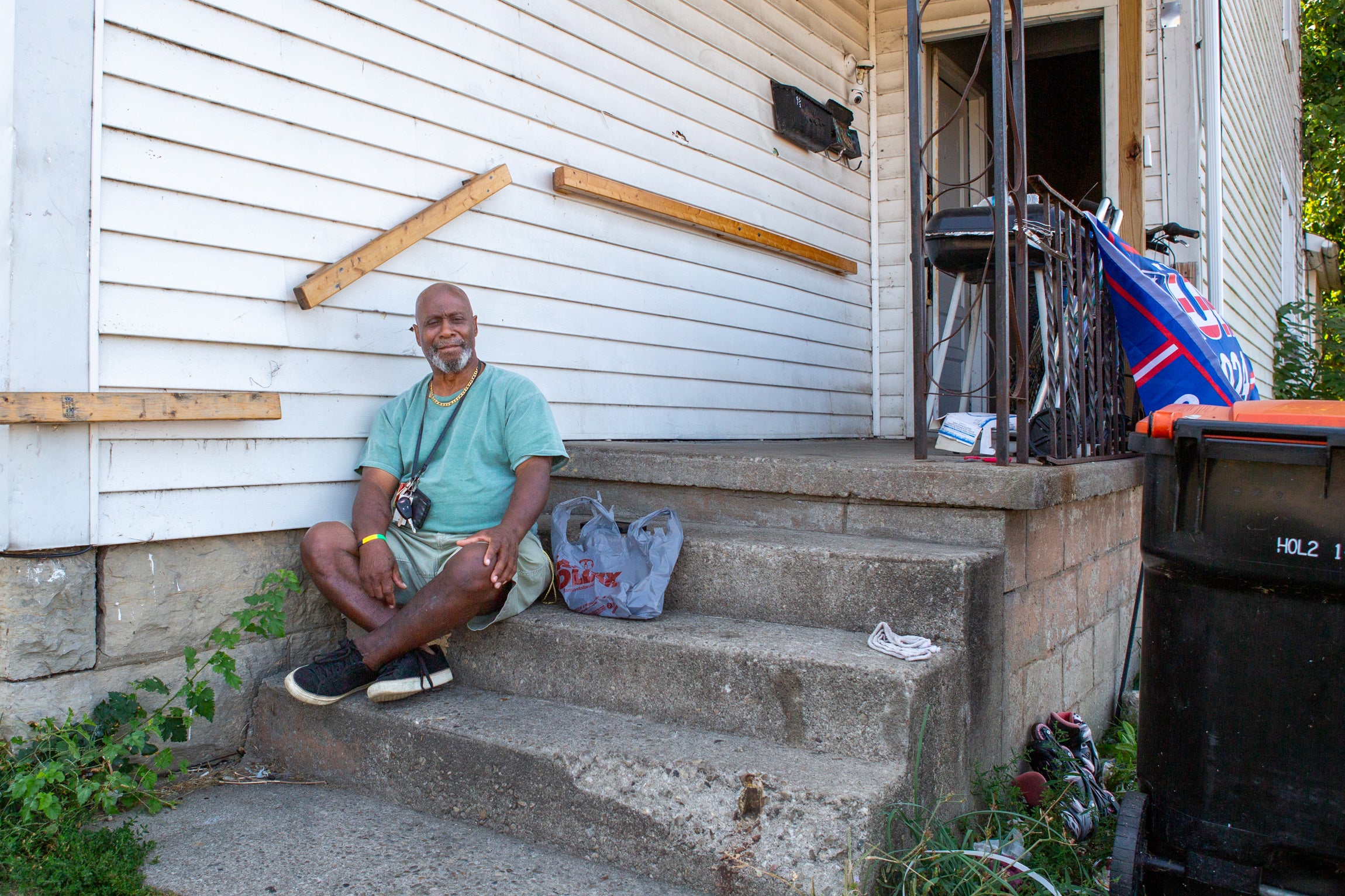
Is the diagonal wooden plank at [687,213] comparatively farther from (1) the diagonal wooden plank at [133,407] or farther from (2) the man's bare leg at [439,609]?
(2) the man's bare leg at [439,609]

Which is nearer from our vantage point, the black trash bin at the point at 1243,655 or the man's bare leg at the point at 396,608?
the black trash bin at the point at 1243,655

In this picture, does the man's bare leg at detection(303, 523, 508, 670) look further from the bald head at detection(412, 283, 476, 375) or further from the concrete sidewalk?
the bald head at detection(412, 283, 476, 375)

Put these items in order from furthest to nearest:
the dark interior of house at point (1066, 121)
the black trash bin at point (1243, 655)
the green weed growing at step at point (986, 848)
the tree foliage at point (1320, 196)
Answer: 1. the tree foliage at point (1320, 196)
2. the dark interior of house at point (1066, 121)
3. the green weed growing at step at point (986, 848)
4. the black trash bin at point (1243, 655)

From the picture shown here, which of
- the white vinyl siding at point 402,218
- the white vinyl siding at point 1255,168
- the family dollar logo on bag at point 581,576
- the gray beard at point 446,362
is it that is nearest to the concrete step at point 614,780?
the family dollar logo on bag at point 581,576

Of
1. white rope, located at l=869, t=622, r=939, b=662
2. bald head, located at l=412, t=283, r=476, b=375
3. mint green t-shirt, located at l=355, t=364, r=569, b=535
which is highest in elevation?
bald head, located at l=412, t=283, r=476, b=375

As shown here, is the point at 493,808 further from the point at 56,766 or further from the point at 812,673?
the point at 56,766

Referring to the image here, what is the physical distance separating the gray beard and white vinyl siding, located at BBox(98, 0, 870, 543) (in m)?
0.31

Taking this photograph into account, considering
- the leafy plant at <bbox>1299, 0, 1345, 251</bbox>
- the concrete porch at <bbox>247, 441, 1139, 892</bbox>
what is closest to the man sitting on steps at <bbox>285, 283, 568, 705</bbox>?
the concrete porch at <bbox>247, 441, 1139, 892</bbox>

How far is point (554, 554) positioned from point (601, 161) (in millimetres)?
1960

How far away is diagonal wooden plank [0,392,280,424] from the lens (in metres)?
2.38

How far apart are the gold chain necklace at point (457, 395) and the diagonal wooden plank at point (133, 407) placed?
467 millimetres

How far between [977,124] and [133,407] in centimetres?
604

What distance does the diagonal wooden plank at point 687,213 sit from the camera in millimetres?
3893

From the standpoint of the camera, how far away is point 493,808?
2371mm
